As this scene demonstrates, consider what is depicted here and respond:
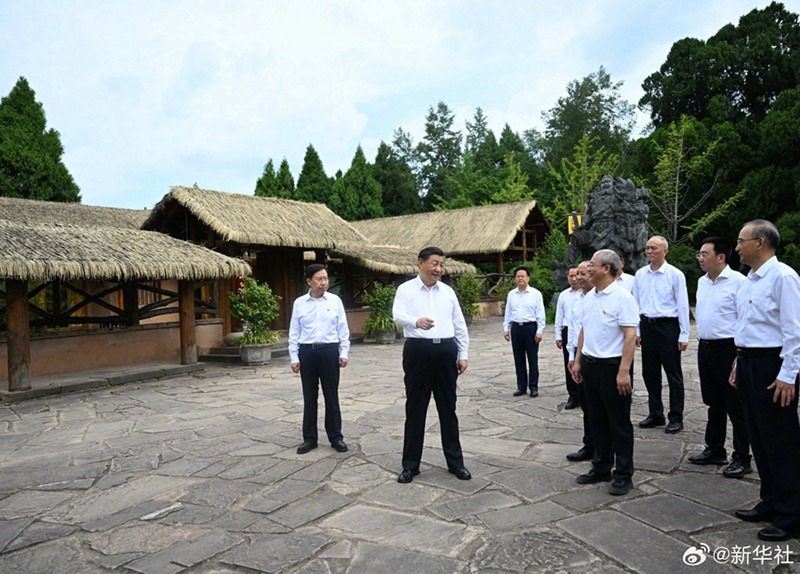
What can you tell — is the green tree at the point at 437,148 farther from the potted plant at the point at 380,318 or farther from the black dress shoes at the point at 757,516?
the black dress shoes at the point at 757,516

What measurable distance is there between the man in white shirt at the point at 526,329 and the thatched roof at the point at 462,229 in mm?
14575

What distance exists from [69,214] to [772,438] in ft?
58.8

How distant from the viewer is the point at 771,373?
3279 mm

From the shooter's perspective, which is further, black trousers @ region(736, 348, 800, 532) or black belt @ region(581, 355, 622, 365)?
black belt @ region(581, 355, 622, 365)

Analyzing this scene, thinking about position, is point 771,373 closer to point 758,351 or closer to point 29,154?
point 758,351

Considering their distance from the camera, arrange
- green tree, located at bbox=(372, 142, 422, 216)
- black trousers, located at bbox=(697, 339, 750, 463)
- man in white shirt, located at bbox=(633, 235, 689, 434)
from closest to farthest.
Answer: black trousers, located at bbox=(697, 339, 750, 463), man in white shirt, located at bbox=(633, 235, 689, 434), green tree, located at bbox=(372, 142, 422, 216)

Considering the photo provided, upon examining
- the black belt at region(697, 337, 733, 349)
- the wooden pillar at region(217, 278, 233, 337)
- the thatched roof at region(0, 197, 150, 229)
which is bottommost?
the black belt at region(697, 337, 733, 349)

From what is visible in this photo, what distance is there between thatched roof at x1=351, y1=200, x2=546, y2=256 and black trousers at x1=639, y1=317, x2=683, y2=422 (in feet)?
54.1

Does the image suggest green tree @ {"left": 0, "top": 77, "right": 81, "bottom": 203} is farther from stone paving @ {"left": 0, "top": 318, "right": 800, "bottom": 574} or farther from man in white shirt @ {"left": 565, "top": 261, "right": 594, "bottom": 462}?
man in white shirt @ {"left": 565, "top": 261, "right": 594, "bottom": 462}

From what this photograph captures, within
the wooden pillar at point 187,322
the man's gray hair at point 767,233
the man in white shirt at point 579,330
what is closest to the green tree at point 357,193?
the wooden pillar at point 187,322

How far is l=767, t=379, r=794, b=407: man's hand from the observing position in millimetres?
3088

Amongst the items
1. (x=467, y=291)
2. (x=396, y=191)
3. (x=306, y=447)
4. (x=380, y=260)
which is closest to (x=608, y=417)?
(x=306, y=447)

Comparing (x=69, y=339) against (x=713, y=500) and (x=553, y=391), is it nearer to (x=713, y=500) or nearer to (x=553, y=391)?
(x=553, y=391)

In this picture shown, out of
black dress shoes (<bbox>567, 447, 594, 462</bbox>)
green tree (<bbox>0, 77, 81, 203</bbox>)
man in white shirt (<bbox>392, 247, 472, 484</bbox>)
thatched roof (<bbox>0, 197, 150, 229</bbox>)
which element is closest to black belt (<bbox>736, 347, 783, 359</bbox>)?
black dress shoes (<bbox>567, 447, 594, 462</bbox>)
